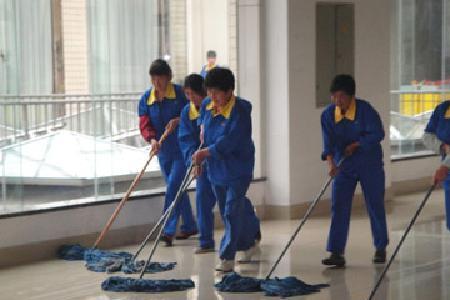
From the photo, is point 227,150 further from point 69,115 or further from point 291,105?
point 291,105

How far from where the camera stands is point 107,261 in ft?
29.0

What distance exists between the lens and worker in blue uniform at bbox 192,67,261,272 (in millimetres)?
8109

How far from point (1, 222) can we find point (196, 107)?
A: 2.05m

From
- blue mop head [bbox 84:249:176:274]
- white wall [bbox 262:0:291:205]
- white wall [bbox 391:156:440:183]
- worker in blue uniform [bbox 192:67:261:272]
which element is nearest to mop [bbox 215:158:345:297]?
worker in blue uniform [bbox 192:67:261:272]

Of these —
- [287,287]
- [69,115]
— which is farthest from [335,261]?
[69,115]

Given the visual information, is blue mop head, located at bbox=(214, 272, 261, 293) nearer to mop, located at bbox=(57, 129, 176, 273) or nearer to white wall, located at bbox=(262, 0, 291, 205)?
mop, located at bbox=(57, 129, 176, 273)

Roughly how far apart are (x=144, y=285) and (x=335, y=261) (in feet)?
5.98

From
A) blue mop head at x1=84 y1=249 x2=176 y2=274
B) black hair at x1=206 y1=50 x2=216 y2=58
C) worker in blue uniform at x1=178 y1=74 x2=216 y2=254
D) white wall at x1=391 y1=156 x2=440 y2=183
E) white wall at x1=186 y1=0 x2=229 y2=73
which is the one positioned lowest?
blue mop head at x1=84 y1=249 x2=176 y2=274

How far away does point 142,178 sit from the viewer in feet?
34.8

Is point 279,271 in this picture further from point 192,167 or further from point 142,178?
point 142,178

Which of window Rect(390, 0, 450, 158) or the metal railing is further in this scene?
window Rect(390, 0, 450, 158)

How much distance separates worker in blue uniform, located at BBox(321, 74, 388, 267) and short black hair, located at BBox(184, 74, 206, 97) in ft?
4.34

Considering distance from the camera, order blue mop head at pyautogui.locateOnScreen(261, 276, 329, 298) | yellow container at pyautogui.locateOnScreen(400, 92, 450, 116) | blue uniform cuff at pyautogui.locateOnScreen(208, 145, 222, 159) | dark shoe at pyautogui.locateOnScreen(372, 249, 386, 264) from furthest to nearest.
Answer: yellow container at pyautogui.locateOnScreen(400, 92, 450, 116), dark shoe at pyautogui.locateOnScreen(372, 249, 386, 264), blue uniform cuff at pyautogui.locateOnScreen(208, 145, 222, 159), blue mop head at pyautogui.locateOnScreen(261, 276, 329, 298)

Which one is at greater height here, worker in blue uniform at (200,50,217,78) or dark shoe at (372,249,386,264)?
worker in blue uniform at (200,50,217,78)
